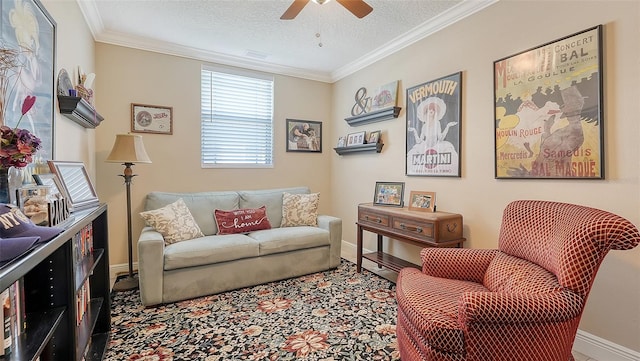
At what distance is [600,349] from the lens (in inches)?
73.2

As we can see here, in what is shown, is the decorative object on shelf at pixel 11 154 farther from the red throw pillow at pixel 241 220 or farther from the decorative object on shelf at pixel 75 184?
the red throw pillow at pixel 241 220

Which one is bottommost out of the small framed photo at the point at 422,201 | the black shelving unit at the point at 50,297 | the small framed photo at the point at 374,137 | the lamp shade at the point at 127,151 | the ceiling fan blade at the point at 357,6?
the black shelving unit at the point at 50,297

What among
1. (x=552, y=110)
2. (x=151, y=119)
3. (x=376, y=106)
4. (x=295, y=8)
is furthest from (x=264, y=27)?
A: (x=552, y=110)

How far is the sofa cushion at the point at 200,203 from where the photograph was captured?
325 centimetres

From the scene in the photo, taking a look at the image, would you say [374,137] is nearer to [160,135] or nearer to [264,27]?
[264,27]

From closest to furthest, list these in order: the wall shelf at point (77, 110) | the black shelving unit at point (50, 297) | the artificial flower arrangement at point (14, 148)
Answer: the black shelving unit at point (50, 297) → the artificial flower arrangement at point (14, 148) → the wall shelf at point (77, 110)

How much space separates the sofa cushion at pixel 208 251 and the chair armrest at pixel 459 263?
5.53 ft

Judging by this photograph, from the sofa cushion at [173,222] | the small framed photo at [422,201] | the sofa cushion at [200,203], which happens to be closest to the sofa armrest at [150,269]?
the sofa cushion at [173,222]

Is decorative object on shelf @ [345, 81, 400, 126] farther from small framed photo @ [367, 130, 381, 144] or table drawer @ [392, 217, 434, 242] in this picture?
table drawer @ [392, 217, 434, 242]

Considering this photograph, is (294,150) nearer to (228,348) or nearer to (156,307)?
(156,307)

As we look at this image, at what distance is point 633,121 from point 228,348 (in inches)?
111

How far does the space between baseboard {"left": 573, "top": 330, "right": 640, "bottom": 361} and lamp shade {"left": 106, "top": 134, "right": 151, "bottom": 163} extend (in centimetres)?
376

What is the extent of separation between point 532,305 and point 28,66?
2.68m

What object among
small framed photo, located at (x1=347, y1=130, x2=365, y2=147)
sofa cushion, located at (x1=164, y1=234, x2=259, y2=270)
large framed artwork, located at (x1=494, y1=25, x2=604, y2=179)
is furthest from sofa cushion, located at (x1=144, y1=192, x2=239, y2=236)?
large framed artwork, located at (x1=494, y1=25, x2=604, y2=179)
